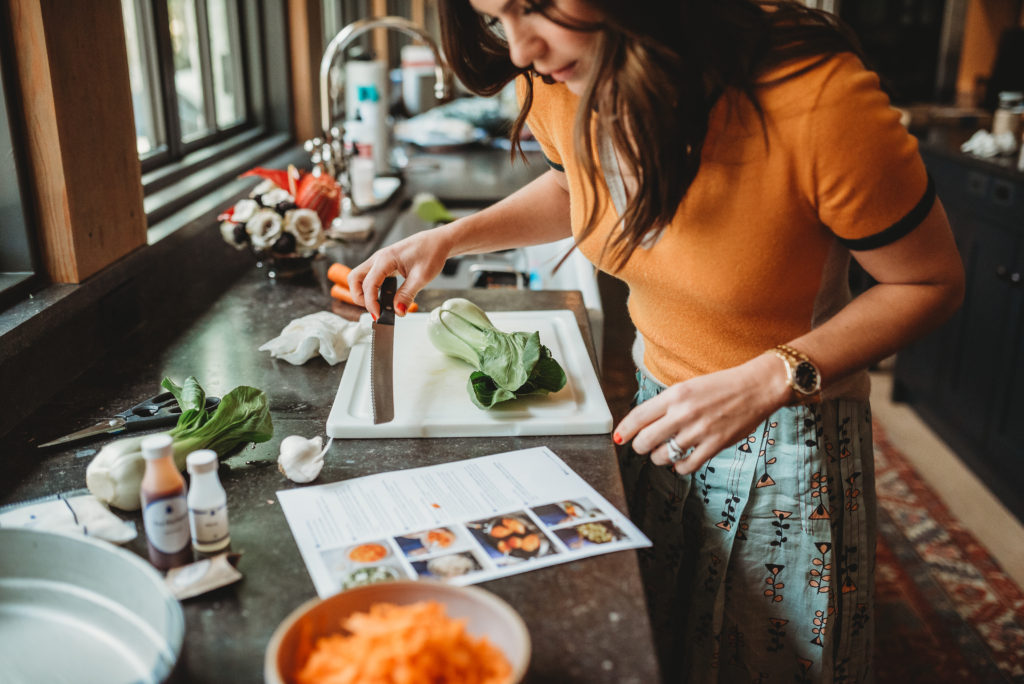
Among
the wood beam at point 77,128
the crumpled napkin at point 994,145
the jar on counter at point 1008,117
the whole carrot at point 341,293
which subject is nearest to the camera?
the wood beam at point 77,128

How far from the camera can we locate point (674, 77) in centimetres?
85

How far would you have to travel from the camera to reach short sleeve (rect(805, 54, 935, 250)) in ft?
2.81

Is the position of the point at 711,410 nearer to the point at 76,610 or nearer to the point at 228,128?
the point at 76,610

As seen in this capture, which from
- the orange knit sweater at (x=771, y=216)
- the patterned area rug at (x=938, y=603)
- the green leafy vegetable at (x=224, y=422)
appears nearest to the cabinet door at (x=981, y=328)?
the patterned area rug at (x=938, y=603)

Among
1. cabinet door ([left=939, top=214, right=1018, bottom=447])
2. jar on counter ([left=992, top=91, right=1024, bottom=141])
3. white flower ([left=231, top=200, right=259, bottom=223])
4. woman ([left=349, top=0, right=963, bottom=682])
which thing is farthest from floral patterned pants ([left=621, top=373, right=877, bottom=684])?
jar on counter ([left=992, top=91, right=1024, bottom=141])

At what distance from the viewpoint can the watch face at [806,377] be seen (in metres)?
0.91

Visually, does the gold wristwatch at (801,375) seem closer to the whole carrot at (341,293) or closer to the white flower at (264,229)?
the whole carrot at (341,293)

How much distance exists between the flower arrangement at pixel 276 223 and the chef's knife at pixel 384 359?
55cm

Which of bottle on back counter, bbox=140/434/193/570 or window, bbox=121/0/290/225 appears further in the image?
window, bbox=121/0/290/225

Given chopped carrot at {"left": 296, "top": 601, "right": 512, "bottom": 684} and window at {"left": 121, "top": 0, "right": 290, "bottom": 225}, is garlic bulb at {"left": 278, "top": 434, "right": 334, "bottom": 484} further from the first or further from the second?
window at {"left": 121, "top": 0, "right": 290, "bottom": 225}

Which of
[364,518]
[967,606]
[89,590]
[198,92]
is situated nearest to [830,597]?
[364,518]

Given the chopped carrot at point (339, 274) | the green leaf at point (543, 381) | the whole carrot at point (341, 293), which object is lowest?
the whole carrot at point (341, 293)

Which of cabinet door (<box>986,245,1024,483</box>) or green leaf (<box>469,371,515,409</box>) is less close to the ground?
green leaf (<box>469,371,515,409</box>)

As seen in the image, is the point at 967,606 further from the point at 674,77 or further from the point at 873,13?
the point at 873,13
